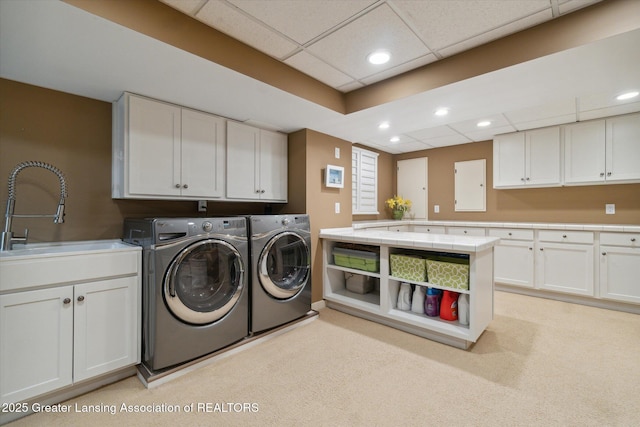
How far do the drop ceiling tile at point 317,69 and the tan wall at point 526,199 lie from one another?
307cm

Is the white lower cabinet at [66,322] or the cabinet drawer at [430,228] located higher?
the cabinet drawer at [430,228]

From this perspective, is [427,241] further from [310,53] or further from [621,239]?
[621,239]

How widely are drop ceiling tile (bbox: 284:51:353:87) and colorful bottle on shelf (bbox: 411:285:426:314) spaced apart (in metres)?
2.06

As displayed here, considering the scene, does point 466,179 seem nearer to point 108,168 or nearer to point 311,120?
point 311,120

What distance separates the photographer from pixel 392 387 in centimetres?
186

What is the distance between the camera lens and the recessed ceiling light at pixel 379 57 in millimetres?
2066

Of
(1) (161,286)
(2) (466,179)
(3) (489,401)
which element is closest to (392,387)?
(3) (489,401)

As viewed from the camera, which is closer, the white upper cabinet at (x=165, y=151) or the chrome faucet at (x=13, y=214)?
the chrome faucet at (x=13, y=214)

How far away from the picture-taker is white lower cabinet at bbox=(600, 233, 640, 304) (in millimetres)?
3020

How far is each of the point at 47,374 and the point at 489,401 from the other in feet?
8.75

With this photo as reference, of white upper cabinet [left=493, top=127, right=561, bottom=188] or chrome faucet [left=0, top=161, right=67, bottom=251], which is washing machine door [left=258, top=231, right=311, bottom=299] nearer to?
chrome faucet [left=0, top=161, right=67, bottom=251]

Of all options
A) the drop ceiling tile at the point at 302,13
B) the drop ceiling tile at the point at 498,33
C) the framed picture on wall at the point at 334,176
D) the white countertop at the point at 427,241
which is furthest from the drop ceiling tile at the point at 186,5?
the white countertop at the point at 427,241

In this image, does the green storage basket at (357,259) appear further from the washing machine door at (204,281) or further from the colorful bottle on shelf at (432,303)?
the washing machine door at (204,281)

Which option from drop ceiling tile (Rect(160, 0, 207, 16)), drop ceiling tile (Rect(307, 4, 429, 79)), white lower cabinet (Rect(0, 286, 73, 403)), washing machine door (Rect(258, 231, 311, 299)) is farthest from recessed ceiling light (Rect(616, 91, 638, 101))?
white lower cabinet (Rect(0, 286, 73, 403))
